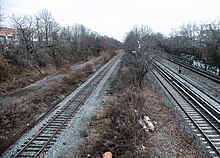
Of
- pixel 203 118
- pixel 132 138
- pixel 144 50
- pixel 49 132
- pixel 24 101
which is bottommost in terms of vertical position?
pixel 49 132

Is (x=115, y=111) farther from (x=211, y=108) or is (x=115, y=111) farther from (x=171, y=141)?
(x=211, y=108)

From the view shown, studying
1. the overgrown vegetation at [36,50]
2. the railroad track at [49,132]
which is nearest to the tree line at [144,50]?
the railroad track at [49,132]

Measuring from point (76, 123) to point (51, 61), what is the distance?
2824cm

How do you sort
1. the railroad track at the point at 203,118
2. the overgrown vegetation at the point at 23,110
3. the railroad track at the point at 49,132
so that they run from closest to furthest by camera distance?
the railroad track at the point at 49,132 → the railroad track at the point at 203,118 → the overgrown vegetation at the point at 23,110

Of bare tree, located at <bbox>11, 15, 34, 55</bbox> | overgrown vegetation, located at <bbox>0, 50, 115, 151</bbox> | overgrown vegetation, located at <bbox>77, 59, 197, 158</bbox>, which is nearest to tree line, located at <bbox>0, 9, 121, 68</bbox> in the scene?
bare tree, located at <bbox>11, 15, 34, 55</bbox>

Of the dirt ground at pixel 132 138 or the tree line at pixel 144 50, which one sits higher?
the tree line at pixel 144 50

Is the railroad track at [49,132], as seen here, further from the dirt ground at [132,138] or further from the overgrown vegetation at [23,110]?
the dirt ground at [132,138]

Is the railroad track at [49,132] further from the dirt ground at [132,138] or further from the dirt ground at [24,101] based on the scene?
the dirt ground at [132,138]

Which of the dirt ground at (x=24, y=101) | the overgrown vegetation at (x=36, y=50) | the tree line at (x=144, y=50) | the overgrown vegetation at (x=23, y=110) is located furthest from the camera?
the overgrown vegetation at (x=36, y=50)

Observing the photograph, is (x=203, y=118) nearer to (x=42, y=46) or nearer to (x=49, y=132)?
(x=49, y=132)

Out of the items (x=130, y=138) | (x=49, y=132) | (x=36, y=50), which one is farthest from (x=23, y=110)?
(x=36, y=50)

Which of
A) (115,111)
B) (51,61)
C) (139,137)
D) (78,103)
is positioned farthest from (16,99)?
(51,61)

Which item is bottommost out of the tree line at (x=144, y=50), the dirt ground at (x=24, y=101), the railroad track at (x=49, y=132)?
the railroad track at (x=49, y=132)

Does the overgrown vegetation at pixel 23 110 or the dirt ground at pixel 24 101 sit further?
the dirt ground at pixel 24 101
